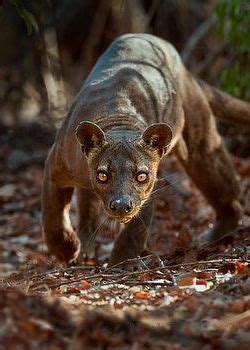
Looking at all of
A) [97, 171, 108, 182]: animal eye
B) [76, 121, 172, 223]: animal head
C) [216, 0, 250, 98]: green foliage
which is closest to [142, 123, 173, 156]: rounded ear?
[76, 121, 172, 223]: animal head

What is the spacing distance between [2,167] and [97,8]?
323 cm

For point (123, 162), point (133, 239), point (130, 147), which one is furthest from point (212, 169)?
point (123, 162)

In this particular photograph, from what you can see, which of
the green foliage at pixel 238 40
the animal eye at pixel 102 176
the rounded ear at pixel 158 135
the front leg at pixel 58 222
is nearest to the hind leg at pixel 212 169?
the front leg at pixel 58 222

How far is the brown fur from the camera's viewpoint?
5.93 metres

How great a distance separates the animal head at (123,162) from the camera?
5.64 meters

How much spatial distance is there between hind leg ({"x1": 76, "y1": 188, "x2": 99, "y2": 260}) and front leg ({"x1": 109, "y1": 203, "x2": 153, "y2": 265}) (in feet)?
2.68

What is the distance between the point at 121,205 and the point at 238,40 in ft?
17.0

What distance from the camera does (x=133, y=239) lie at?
673cm

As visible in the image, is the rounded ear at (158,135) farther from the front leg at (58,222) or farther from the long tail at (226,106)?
the long tail at (226,106)

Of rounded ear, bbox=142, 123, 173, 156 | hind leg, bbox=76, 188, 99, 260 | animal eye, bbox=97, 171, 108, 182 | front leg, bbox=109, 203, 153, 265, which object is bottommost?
hind leg, bbox=76, 188, 99, 260

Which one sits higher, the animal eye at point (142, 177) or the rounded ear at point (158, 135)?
the rounded ear at point (158, 135)

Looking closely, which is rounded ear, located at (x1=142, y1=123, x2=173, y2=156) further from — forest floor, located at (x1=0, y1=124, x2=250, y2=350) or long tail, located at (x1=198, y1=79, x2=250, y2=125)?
long tail, located at (x1=198, y1=79, x2=250, y2=125)

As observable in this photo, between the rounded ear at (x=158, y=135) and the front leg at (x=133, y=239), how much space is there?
2.62ft

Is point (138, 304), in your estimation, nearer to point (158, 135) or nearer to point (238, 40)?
point (158, 135)
